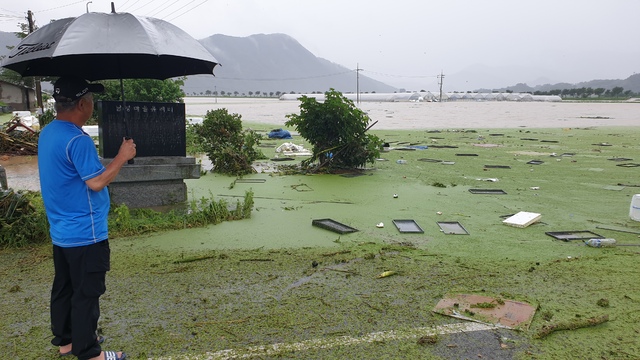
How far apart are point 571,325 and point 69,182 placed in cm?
320

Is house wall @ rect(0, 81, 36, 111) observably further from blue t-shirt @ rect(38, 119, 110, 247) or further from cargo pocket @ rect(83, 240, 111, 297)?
cargo pocket @ rect(83, 240, 111, 297)

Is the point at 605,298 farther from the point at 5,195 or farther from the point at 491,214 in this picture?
the point at 5,195

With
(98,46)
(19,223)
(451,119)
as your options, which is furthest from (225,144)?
(451,119)

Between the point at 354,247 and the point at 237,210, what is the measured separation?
1.81m

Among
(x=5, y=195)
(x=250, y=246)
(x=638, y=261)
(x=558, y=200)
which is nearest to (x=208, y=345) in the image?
Result: (x=250, y=246)

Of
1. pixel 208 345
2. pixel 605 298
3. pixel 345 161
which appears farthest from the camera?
pixel 345 161

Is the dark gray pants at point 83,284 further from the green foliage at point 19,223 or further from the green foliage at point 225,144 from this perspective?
the green foliage at point 225,144

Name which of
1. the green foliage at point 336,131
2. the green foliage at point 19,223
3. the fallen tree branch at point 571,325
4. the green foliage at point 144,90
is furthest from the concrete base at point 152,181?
the green foliage at point 144,90

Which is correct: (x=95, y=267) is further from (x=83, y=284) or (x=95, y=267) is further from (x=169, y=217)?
(x=169, y=217)

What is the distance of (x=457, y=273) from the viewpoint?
4.26 metres

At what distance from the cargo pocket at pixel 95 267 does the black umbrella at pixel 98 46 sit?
6.60 ft

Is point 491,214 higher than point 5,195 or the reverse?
the reverse

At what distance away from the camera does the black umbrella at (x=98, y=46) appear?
417 cm

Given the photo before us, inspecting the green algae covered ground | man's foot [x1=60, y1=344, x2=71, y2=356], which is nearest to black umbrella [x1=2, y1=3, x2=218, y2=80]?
the green algae covered ground
